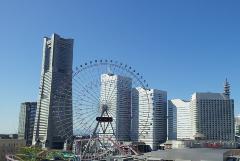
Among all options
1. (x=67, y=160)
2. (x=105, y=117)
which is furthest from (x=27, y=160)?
(x=105, y=117)

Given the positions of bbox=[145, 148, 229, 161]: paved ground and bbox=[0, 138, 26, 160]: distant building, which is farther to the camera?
bbox=[0, 138, 26, 160]: distant building

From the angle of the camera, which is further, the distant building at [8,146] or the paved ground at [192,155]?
the distant building at [8,146]

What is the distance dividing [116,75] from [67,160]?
5004cm

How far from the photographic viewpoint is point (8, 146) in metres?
155

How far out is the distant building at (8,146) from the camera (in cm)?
14869

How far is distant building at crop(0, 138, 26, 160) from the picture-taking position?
149 meters

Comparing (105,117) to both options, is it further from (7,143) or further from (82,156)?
(7,143)

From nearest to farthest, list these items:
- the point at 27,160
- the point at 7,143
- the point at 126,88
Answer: the point at 126,88 → the point at 27,160 → the point at 7,143

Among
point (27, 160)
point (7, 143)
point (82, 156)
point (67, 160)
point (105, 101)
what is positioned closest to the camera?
point (105, 101)

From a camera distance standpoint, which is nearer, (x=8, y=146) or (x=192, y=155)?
(x=192, y=155)

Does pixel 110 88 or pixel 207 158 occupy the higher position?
pixel 110 88

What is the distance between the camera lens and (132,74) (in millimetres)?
104250

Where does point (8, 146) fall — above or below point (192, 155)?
below

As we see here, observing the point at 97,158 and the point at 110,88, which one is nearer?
the point at 110,88
